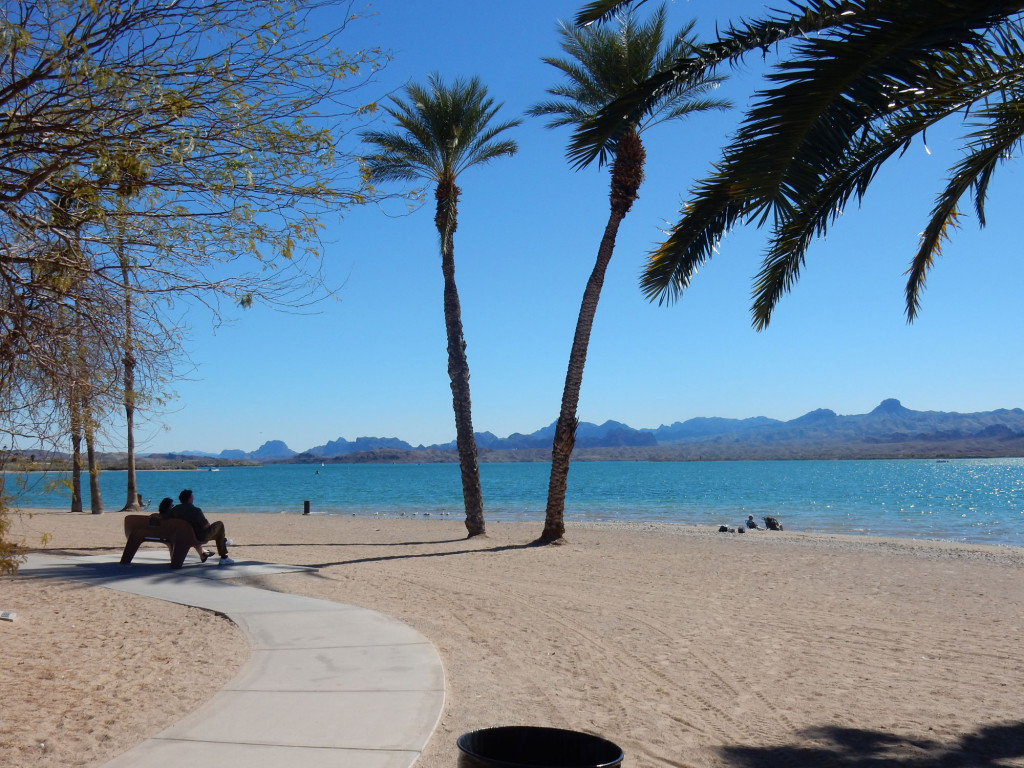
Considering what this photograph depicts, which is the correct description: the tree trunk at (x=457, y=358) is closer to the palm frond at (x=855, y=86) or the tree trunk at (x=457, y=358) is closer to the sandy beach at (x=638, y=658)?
the sandy beach at (x=638, y=658)

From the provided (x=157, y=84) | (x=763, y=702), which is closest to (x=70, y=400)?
(x=157, y=84)

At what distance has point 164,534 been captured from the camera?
11.5 meters

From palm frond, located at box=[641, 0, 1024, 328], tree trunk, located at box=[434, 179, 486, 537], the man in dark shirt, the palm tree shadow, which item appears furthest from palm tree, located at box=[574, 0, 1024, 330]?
tree trunk, located at box=[434, 179, 486, 537]

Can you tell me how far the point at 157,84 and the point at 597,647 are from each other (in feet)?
17.9

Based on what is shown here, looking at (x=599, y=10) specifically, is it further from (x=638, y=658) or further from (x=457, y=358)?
(x=457, y=358)

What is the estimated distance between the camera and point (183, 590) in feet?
31.0

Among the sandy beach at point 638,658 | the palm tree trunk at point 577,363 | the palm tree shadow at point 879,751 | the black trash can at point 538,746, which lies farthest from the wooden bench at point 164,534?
the black trash can at point 538,746

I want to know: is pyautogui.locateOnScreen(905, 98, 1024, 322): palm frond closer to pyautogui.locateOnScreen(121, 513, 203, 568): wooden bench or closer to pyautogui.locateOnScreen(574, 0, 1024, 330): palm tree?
pyautogui.locateOnScreen(574, 0, 1024, 330): palm tree

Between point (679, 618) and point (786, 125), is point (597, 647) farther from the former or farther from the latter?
point (786, 125)

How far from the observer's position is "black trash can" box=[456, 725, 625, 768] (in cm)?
291

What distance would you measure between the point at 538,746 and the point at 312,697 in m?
2.62

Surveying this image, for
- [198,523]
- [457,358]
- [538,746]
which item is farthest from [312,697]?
[457,358]

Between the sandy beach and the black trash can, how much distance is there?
4.47 ft

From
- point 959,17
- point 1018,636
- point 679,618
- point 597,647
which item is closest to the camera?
point 959,17
